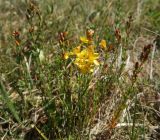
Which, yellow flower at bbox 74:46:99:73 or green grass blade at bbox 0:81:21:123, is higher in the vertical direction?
yellow flower at bbox 74:46:99:73

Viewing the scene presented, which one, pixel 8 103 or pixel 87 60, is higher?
pixel 87 60

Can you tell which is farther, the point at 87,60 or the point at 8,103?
the point at 8,103

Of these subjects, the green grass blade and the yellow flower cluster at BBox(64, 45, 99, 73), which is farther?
the green grass blade

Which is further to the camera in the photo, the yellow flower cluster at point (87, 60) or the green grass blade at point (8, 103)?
the green grass blade at point (8, 103)

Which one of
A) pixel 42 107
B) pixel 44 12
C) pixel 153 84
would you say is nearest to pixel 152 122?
pixel 153 84

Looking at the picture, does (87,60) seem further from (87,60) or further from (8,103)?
(8,103)

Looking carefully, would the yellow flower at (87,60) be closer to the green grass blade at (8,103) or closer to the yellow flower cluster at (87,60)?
the yellow flower cluster at (87,60)

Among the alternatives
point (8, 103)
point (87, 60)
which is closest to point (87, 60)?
point (87, 60)

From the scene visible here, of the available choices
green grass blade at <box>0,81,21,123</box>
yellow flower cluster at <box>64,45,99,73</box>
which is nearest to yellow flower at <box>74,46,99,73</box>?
yellow flower cluster at <box>64,45,99,73</box>

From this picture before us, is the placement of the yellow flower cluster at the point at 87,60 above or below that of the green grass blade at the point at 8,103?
above

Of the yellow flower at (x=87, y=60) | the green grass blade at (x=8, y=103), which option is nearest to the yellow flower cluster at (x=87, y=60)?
the yellow flower at (x=87, y=60)

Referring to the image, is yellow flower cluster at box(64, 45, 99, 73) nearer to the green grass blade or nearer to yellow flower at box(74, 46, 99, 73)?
yellow flower at box(74, 46, 99, 73)

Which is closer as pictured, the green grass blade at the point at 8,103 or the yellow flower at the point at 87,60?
the yellow flower at the point at 87,60
